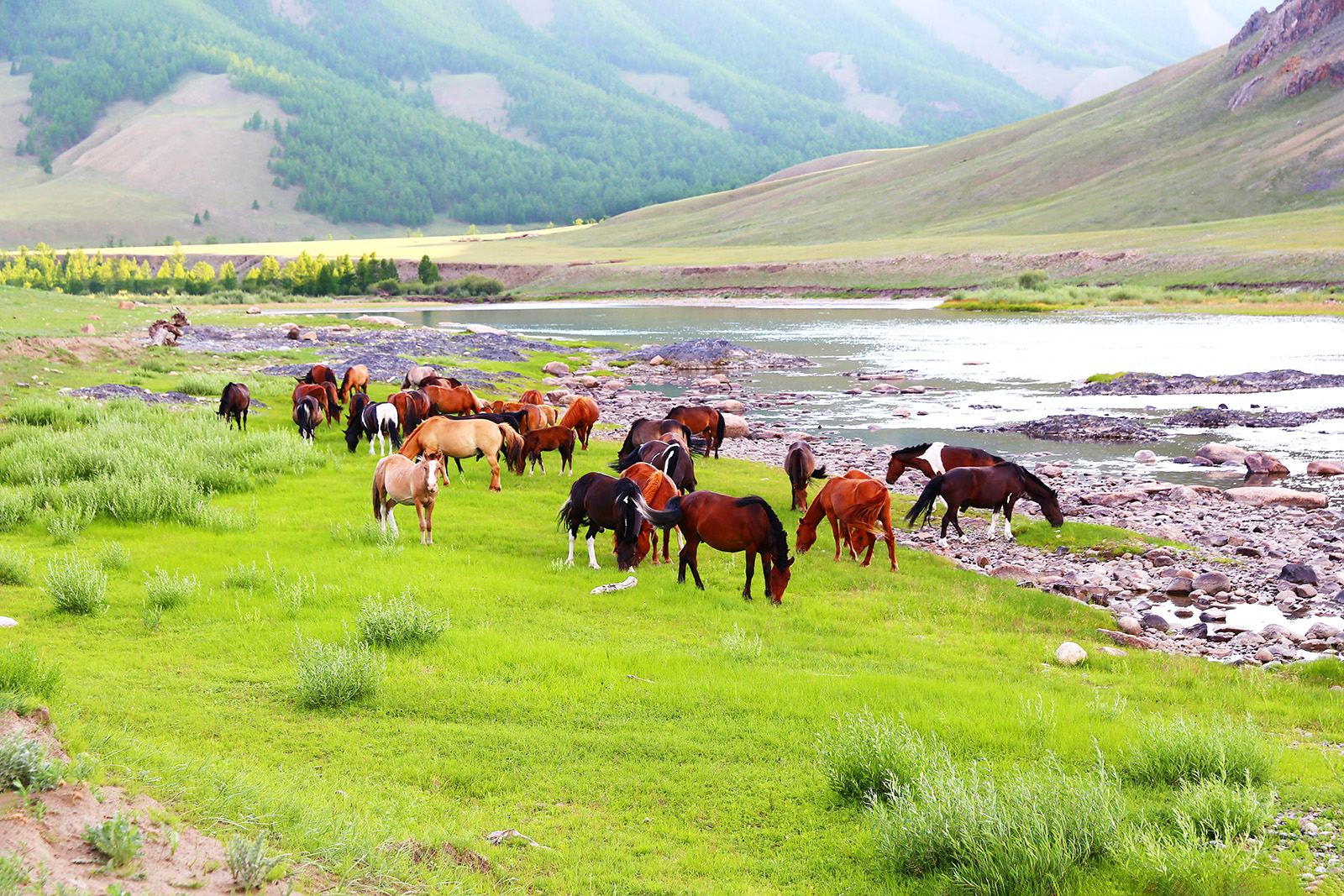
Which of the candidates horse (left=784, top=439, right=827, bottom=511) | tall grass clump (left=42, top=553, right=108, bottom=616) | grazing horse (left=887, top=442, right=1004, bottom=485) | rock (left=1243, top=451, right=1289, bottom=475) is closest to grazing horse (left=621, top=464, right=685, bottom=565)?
horse (left=784, top=439, right=827, bottom=511)

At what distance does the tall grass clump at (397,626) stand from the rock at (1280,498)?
17.4 m

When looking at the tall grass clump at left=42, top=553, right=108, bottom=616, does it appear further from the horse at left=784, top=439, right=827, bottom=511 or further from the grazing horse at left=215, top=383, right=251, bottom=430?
the grazing horse at left=215, top=383, right=251, bottom=430

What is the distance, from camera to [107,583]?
1051 cm

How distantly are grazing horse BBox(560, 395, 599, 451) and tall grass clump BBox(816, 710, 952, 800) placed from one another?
17.1m

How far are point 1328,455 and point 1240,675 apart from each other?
18289 mm

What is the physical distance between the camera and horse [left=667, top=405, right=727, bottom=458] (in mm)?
23031

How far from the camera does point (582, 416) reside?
23562 millimetres

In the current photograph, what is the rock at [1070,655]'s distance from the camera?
386 inches

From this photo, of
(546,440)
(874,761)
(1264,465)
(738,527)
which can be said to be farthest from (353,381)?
(1264,465)

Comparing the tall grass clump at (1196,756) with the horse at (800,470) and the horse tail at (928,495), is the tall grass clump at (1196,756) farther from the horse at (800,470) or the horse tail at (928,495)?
the horse at (800,470)

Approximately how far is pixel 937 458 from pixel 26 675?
1568cm

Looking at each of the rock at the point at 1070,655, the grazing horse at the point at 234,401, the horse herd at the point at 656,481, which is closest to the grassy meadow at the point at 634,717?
the rock at the point at 1070,655

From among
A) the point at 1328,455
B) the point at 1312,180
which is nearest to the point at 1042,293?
the point at 1328,455

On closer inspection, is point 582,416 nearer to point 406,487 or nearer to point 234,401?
point 234,401
